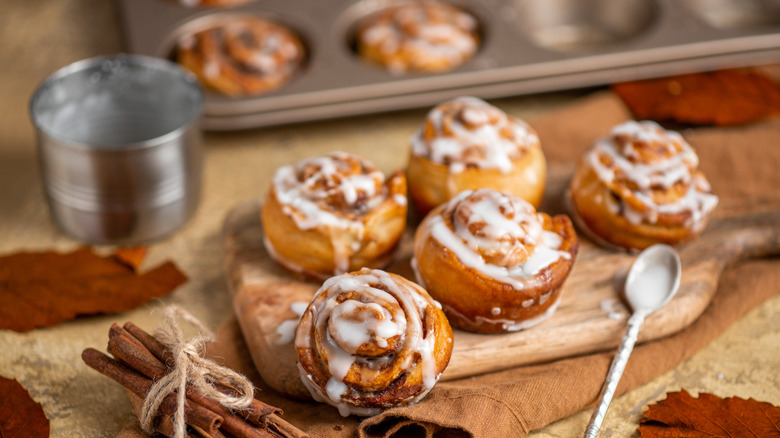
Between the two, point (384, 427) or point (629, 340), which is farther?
point (629, 340)

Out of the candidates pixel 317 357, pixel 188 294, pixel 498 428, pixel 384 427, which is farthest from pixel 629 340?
pixel 188 294

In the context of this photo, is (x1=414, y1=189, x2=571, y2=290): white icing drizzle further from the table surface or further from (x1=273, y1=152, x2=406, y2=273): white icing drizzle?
the table surface

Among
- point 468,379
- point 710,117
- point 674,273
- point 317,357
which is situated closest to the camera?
point 317,357

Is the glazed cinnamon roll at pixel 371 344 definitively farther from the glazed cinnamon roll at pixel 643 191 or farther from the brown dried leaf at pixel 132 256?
the brown dried leaf at pixel 132 256

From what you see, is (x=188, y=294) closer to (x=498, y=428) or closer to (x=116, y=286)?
(x=116, y=286)

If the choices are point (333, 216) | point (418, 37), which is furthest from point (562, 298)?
point (418, 37)

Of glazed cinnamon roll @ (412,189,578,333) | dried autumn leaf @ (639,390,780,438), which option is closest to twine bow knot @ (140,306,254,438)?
glazed cinnamon roll @ (412,189,578,333)

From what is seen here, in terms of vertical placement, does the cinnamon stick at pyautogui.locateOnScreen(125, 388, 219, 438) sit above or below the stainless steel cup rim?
below
